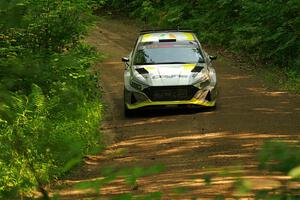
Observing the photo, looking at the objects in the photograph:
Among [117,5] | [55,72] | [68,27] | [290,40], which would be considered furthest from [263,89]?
[117,5]

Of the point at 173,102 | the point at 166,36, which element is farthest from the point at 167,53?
the point at 173,102

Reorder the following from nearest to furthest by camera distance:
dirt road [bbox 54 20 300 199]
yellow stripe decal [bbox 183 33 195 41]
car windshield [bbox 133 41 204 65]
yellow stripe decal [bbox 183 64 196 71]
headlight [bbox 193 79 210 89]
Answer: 1. dirt road [bbox 54 20 300 199]
2. headlight [bbox 193 79 210 89]
3. yellow stripe decal [bbox 183 64 196 71]
4. car windshield [bbox 133 41 204 65]
5. yellow stripe decal [bbox 183 33 195 41]

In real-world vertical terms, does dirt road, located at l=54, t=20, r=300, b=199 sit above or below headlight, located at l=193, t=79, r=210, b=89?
below

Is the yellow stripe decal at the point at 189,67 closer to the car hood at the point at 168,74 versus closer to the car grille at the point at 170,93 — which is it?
the car hood at the point at 168,74

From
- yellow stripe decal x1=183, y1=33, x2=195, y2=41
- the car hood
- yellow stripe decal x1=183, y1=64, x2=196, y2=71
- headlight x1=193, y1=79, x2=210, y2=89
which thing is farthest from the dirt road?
yellow stripe decal x1=183, y1=33, x2=195, y2=41

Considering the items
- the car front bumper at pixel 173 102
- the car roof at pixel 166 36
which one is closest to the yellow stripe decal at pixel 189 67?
the car front bumper at pixel 173 102

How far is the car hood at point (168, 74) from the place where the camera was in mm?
13375

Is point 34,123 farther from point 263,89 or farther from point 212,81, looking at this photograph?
A: point 263,89

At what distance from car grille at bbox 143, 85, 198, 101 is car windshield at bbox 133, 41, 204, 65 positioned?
0.94 m

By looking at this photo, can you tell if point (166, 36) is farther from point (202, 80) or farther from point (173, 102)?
point (173, 102)

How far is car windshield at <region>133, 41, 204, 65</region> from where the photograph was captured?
560 inches

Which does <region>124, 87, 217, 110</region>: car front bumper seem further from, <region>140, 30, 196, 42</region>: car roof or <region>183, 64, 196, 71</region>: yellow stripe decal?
<region>140, 30, 196, 42</region>: car roof

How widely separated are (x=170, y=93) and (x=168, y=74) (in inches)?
16.9

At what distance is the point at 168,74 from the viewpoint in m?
13.5
